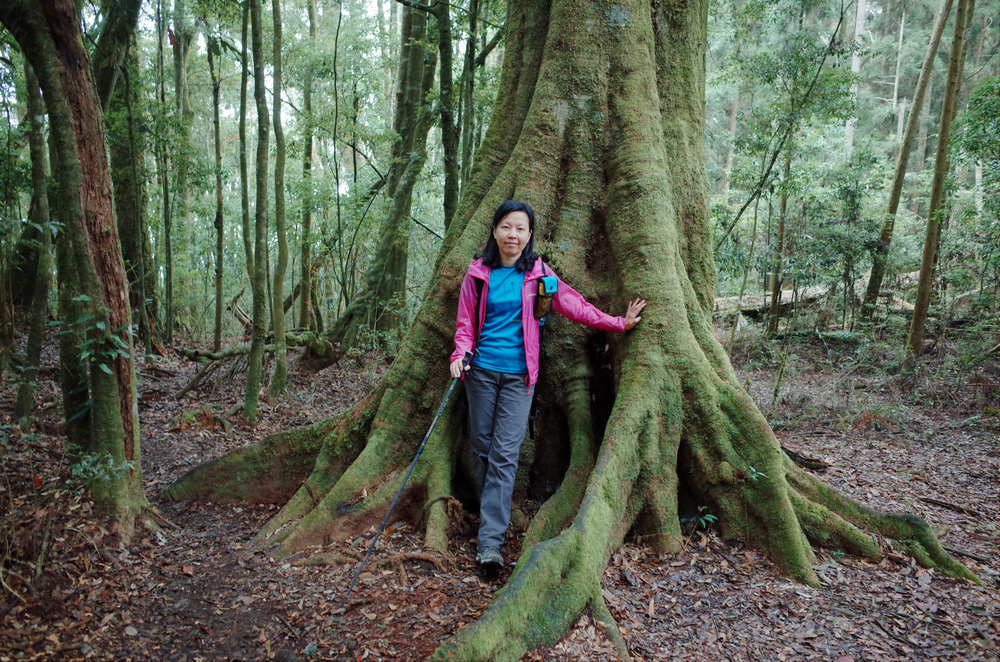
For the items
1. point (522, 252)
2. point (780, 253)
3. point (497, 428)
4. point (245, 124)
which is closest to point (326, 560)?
point (497, 428)

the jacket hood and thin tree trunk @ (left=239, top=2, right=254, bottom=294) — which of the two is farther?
thin tree trunk @ (left=239, top=2, right=254, bottom=294)

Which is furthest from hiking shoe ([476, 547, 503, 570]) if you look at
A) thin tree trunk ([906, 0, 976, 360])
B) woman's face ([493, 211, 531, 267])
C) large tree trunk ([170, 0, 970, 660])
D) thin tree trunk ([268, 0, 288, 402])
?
thin tree trunk ([906, 0, 976, 360])

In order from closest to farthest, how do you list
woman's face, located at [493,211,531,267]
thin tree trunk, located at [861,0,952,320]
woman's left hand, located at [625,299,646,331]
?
woman's face, located at [493,211,531,267] → woman's left hand, located at [625,299,646,331] → thin tree trunk, located at [861,0,952,320]

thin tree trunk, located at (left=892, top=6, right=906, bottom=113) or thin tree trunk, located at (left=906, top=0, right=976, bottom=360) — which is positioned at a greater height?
thin tree trunk, located at (left=892, top=6, right=906, bottom=113)

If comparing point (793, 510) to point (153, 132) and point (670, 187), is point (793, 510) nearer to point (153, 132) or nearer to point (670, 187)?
point (670, 187)

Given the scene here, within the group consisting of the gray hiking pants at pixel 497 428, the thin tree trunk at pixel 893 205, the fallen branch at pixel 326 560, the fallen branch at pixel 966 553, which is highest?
the thin tree trunk at pixel 893 205

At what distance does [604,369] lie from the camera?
4.08m

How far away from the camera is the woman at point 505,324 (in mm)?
3543

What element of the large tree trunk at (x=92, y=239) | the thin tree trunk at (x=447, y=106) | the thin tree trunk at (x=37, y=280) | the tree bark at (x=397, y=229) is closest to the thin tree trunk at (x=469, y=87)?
the thin tree trunk at (x=447, y=106)

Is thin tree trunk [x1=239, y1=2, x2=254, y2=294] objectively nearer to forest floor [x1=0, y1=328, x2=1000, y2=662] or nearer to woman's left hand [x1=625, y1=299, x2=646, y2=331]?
forest floor [x1=0, y1=328, x2=1000, y2=662]

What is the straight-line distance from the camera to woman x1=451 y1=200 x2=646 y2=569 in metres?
3.54

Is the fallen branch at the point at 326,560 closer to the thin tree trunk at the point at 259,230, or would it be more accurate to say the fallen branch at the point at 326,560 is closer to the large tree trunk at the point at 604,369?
the large tree trunk at the point at 604,369

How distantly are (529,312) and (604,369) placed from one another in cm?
86

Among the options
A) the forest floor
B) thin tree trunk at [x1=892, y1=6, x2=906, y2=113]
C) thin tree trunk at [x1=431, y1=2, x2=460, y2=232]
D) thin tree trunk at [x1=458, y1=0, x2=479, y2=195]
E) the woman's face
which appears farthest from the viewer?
thin tree trunk at [x1=892, y1=6, x2=906, y2=113]
